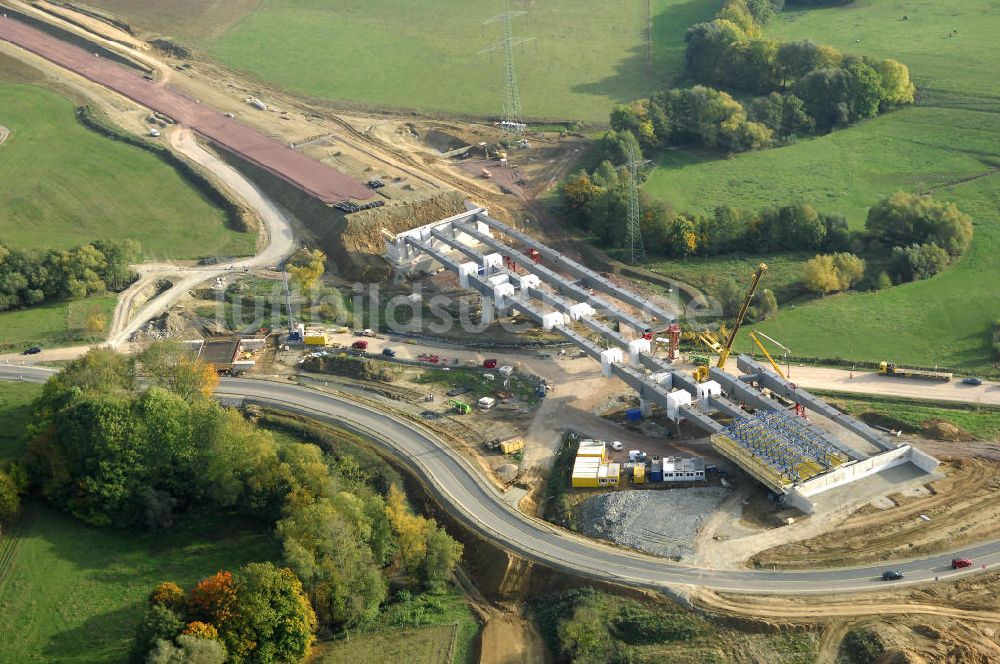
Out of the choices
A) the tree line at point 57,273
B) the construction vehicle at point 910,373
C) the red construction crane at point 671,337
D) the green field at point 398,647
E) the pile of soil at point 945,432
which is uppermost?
the tree line at point 57,273

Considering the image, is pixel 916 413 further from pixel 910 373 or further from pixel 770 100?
pixel 770 100

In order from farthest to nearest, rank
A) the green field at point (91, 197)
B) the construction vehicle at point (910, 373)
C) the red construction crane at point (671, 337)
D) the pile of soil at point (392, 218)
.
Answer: the green field at point (91, 197) < the pile of soil at point (392, 218) < the red construction crane at point (671, 337) < the construction vehicle at point (910, 373)

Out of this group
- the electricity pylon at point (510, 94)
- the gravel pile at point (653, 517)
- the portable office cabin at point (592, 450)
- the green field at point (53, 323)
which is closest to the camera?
the gravel pile at point (653, 517)

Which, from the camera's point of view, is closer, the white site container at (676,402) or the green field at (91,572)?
the green field at (91,572)

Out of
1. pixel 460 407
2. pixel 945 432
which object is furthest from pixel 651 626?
pixel 945 432

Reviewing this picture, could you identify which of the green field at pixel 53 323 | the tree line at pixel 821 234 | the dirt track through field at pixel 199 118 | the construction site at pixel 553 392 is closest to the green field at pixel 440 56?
the construction site at pixel 553 392

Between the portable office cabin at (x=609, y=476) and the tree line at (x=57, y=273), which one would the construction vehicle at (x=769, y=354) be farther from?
the tree line at (x=57, y=273)
